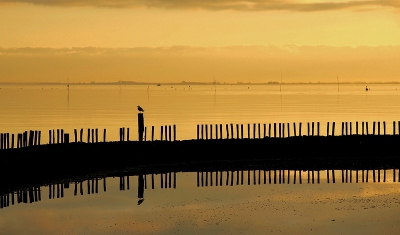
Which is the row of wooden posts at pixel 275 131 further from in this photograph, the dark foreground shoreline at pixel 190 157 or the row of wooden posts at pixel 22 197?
the row of wooden posts at pixel 22 197

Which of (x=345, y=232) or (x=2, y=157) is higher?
(x=2, y=157)

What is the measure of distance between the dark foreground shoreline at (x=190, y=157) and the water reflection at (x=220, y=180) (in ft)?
3.30

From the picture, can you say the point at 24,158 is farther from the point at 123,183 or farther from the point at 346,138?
the point at 346,138

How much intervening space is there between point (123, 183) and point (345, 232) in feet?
47.8

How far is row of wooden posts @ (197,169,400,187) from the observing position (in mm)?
35344

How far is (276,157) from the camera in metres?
43.1

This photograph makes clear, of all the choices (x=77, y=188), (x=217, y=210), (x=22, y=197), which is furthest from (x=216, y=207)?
(x=22, y=197)

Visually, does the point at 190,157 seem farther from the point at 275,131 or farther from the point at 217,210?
the point at 217,210

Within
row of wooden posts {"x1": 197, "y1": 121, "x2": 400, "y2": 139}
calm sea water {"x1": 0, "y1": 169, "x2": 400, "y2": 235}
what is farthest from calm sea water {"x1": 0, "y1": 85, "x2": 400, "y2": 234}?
row of wooden posts {"x1": 197, "y1": 121, "x2": 400, "y2": 139}

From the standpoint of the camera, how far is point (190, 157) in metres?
41.5

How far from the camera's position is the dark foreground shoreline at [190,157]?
3428cm

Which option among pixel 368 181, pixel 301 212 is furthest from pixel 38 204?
pixel 368 181

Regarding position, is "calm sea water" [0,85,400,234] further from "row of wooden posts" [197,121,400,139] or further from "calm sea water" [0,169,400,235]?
"row of wooden posts" [197,121,400,139]

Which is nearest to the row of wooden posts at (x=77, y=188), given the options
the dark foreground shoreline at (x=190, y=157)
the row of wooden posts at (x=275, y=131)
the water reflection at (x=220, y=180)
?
the water reflection at (x=220, y=180)
